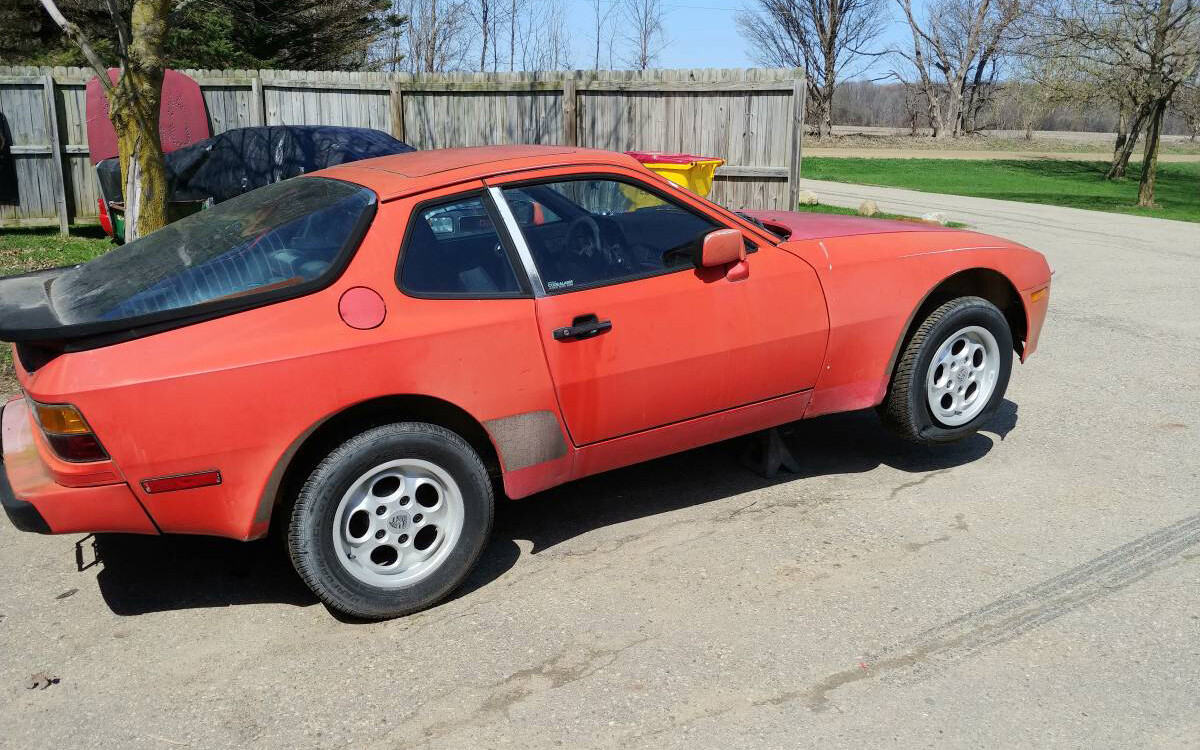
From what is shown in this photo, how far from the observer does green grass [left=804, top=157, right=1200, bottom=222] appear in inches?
912

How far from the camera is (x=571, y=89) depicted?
12641 mm

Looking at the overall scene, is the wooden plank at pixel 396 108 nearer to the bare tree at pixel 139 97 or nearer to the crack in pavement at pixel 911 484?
the bare tree at pixel 139 97

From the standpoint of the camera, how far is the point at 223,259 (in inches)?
141

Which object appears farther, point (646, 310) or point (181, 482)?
point (646, 310)

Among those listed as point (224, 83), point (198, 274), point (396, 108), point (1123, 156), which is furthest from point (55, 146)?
point (1123, 156)

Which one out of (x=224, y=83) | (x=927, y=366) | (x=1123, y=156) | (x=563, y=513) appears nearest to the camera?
(x=563, y=513)

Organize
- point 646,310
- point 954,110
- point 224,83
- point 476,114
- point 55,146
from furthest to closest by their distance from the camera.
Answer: point 954,110
point 224,83
point 476,114
point 55,146
point 646,310

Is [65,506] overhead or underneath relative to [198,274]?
underneath

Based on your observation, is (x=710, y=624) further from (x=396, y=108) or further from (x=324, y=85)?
(x=324, y=85)

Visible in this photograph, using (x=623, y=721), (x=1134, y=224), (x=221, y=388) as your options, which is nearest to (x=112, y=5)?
(x=221, y=388)

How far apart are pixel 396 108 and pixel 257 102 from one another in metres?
1.94

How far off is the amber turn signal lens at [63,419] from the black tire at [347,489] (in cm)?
72

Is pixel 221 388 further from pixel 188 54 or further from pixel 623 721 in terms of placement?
pixel 188 54

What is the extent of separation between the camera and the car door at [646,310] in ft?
12.8
